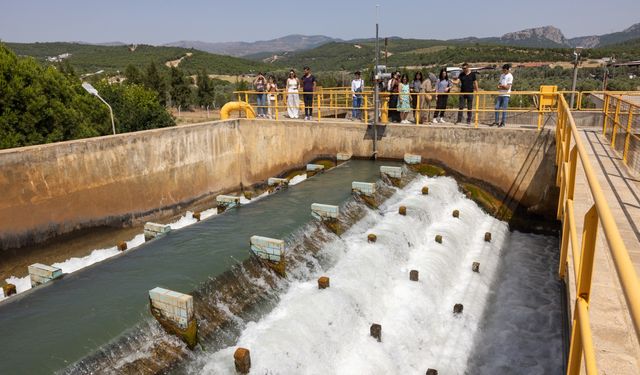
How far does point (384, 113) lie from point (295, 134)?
116 inches

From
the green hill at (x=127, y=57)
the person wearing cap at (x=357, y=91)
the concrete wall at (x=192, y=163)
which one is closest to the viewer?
the concrete wall at (x=192, y=163)

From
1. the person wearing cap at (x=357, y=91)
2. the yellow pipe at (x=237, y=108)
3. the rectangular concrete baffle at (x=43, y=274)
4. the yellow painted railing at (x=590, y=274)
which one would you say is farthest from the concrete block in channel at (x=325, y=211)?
the yellow pipe at (x=237, y=108)

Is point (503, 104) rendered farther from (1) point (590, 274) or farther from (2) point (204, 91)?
(2) point (204, 91)

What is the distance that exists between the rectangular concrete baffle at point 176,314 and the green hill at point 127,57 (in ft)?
295

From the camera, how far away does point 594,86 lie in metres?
39.9

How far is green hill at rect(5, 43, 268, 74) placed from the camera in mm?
97875

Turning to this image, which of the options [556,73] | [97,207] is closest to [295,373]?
[97,207]

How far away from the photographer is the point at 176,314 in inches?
220

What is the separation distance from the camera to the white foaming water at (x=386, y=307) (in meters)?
5.79

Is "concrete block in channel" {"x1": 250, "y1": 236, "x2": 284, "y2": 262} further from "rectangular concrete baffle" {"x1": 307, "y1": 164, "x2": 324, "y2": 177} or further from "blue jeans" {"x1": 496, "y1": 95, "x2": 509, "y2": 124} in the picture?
"blue jeans" {"x1": 496, "y1": 95, "x2": 509, "y2": 124}

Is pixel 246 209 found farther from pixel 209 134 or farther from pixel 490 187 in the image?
pixel 490 187

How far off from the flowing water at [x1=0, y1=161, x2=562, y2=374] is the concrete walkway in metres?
2.62

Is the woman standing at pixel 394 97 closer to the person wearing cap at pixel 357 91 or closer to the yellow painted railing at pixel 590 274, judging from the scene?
the person wearing cap at pixel 357 91

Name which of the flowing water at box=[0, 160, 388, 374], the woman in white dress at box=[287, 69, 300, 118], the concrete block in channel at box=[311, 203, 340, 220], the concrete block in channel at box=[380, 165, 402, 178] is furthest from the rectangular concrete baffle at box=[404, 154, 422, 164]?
the concrete block in channel at box=[311, 203, 340, 220]
